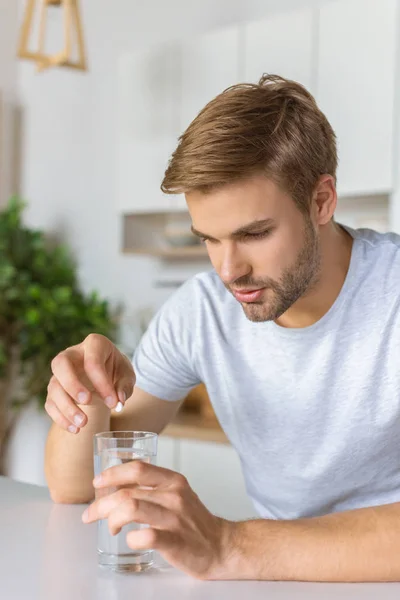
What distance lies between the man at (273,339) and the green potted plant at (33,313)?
2350 millimetres

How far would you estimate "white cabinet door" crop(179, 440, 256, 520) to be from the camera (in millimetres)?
3283

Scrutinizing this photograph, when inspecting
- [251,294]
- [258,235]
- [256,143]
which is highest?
[256,143]

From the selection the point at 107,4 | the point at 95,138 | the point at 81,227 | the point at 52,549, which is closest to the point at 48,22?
the point at 107,4

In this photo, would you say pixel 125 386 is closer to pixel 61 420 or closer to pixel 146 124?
pixel 61 420

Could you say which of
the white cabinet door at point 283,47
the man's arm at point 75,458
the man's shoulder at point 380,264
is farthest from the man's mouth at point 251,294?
the white cabinet door at point 283,47

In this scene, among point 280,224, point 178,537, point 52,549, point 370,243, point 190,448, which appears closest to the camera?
point 178,537

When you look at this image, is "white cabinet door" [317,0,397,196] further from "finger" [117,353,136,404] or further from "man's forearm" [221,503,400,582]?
"man's forearm" [221,503,400,582]

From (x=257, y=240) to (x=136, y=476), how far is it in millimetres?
545

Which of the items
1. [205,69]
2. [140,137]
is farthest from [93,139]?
[205,69]

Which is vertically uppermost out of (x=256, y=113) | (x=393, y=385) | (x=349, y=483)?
(x=256, y=113)

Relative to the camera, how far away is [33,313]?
13.0ft

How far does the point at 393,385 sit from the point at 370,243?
0.28 m

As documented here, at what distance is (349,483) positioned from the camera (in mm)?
1561

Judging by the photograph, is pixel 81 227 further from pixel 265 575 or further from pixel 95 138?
pixel 265 575
